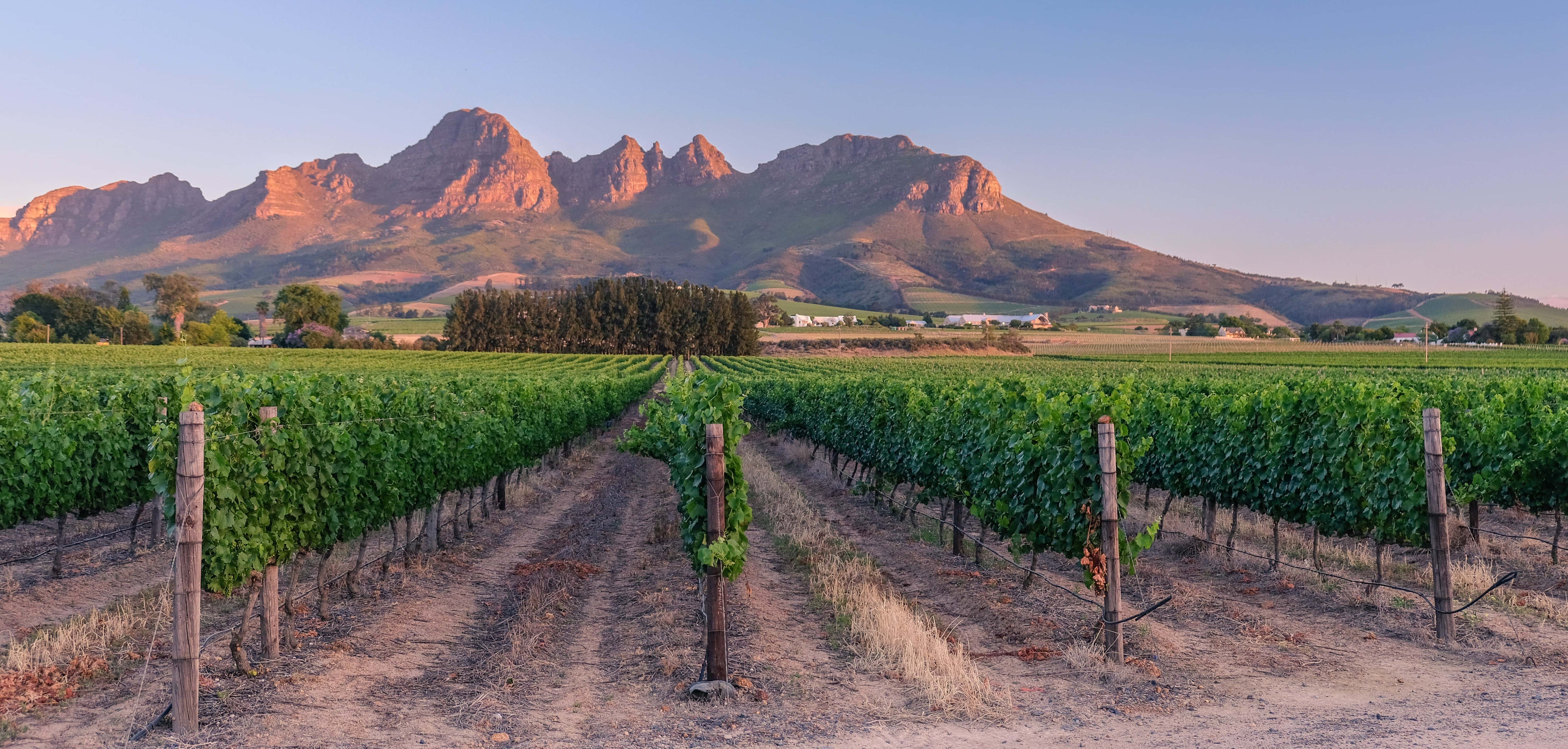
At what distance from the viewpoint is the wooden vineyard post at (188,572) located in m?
5.75

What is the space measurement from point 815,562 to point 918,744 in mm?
5434

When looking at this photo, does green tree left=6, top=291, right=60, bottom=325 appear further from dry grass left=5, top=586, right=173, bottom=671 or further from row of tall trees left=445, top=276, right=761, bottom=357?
→ dry grass left=5, top=586, right=173, bottom=671

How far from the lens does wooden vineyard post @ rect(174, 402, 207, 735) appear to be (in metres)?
5.75

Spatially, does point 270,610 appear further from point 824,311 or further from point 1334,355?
point 824,311

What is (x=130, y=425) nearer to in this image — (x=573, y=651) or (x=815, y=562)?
(x=573, y=651)

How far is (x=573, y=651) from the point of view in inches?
304

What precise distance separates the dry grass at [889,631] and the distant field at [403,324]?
109621 mm

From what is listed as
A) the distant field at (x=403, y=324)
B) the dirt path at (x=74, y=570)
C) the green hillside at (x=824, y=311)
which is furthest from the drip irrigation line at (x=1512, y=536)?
the green hillside at (x=824, y=311)

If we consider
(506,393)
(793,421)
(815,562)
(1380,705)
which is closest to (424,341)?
(793,421)

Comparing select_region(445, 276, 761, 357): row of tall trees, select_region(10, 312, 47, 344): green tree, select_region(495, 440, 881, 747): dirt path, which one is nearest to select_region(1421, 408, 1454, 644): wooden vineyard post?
select_region(495, 440, 881, 747): dirt path

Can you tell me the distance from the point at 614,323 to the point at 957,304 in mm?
99748

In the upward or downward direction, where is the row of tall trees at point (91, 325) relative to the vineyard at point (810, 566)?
upward

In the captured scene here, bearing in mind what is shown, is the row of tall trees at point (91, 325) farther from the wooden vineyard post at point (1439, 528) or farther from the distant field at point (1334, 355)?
the wooden vineyard post at point (1439, 528)

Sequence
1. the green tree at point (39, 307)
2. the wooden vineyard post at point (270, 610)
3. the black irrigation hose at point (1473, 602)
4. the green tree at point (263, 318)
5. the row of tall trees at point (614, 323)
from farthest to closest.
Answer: the green tree at point (263, 318), the row of tall trees at point (614, 323), the green tree at point (39, 307), the black irrigation hose at point (1473, 602), the wooden vineyard post at point (270, 610)
